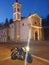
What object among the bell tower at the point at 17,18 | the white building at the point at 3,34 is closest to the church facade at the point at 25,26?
the bell tower at the point at 17,18

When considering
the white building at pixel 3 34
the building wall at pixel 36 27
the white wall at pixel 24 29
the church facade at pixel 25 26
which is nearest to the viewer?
the white wall at pixel 24 29

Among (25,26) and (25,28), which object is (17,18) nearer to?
(25,26)

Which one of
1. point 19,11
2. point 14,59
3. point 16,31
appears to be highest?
point 19,11

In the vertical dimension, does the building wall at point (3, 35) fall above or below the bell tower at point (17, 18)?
below

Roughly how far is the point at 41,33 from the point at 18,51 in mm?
34238

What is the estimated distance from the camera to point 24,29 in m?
47.6

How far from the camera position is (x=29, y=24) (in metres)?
47.1

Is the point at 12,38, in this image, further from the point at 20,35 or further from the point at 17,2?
the point at 17,2

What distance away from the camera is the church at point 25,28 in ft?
156

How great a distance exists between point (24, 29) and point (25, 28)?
40 centimetres

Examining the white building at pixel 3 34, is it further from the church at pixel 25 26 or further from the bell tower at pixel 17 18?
the bell tower at pixel 17 18

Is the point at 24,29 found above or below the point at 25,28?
below

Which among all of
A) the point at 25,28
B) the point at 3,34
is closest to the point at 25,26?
the point at 25,28

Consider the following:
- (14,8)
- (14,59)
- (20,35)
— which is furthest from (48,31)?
(14,59)
